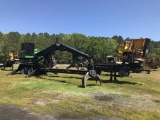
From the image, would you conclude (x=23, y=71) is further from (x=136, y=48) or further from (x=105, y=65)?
(x=136, y=48)

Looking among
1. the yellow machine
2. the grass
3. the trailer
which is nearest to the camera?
the grass

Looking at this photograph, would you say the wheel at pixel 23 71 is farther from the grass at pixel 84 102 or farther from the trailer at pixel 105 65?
the grass at pixel 84 102

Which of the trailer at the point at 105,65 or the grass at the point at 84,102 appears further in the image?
the trailer at the point at 105,65

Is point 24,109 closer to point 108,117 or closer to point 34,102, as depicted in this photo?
point 34,102

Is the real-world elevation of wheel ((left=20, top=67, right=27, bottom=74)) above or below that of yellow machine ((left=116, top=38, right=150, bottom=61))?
below

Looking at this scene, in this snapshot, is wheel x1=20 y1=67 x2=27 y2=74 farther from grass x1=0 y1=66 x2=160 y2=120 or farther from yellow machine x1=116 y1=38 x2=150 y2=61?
grass x1=0 y1=66 x2=160 y2=120

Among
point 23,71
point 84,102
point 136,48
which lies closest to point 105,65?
point 136,48

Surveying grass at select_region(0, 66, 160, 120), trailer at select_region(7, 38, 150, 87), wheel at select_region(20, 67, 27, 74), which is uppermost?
trailer at select_region(7, 38, 150, 87)

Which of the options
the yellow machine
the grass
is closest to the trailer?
the yellow machine

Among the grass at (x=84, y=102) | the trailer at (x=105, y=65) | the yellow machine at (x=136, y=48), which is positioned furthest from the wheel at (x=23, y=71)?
the grass at (x=84, y=102)

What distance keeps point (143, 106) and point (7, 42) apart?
6999cm

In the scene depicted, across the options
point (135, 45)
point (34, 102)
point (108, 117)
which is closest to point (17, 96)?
point (34, 102)

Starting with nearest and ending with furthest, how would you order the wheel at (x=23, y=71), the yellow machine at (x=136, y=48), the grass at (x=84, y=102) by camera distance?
the grass at (x=84, y=102) → the yellow machine at (x=136, y=48) → the wheel at (x=23, y=71)

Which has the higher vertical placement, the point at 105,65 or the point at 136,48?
the point at 136,48
